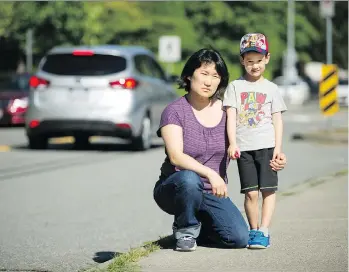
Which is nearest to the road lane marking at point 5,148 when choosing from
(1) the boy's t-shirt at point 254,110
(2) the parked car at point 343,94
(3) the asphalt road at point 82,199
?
(3) the asphalt road at point 82,199

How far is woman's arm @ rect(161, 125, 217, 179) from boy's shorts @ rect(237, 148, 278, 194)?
43 centimetres

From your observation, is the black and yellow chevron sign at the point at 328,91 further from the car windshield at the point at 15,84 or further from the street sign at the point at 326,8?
the car windshield at the point at 15,84

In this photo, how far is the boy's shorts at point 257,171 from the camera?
7012 mm

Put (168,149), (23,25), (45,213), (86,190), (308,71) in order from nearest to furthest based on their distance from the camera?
(168,149), (45,213), (86,190), (23,25), (308,71)

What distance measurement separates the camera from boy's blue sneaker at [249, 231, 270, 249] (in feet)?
22.5

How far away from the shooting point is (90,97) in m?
17.5

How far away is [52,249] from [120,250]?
49cm

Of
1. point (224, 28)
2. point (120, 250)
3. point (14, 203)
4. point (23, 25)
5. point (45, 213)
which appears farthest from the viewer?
point (224, 28)

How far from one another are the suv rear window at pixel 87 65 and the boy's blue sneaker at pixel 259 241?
11.1m

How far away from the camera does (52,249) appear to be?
7.73 metres

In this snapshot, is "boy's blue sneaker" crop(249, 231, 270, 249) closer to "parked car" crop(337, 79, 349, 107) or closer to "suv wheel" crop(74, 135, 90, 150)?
"suv wheel" crop(74, 135, 90, 150)

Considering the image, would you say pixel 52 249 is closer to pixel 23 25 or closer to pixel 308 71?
pixel 23 25

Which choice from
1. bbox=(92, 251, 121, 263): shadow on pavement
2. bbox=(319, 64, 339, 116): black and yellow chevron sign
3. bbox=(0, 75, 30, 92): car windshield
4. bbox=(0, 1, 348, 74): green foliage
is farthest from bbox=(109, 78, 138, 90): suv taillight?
bbox=(0, 1, 348, 74): green foliage

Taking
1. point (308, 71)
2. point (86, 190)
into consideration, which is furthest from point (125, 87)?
point (308, 71)
